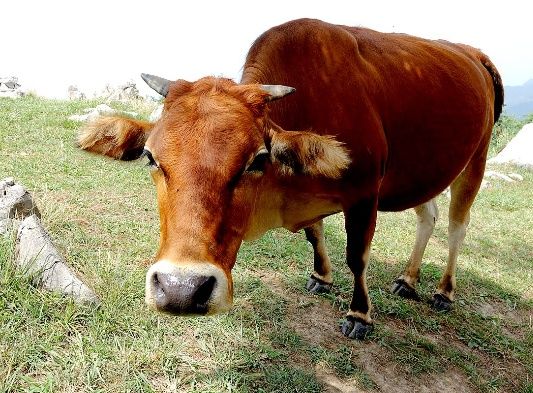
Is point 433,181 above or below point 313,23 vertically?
below

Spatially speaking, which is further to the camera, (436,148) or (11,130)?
(11,130)

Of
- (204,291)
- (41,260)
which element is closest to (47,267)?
(41,260)

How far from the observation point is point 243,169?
251cm

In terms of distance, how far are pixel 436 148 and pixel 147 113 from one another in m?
8.23

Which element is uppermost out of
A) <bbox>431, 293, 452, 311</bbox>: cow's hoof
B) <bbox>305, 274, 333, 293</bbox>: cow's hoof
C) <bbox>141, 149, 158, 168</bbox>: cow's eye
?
<bbox>141, 149, 158, 168</bbox>: cow's eye

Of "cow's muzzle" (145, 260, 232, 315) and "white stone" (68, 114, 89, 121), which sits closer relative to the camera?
"cow's muzzle" (145, 260, 232, 315)

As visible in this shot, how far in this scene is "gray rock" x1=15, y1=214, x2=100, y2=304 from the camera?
3.44 meters

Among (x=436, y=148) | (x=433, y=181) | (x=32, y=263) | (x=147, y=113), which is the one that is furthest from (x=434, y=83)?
(x=147, y=113)

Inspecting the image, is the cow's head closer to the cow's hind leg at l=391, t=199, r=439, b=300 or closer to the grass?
the grass

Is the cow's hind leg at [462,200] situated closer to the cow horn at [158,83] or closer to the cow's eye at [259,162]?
the cow's eye at [259,162]

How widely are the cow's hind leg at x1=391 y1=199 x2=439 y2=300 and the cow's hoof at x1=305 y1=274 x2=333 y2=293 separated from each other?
0.77 m

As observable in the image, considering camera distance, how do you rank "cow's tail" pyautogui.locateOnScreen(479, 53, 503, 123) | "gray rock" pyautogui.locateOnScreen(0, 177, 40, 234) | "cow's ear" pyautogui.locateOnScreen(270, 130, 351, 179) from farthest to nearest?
"cow's tail" pyautogui.locateOnScreen(479, 53, 503, 123)
"gray rock" pyautogui.locateOnScreen(0, 177, 40, 234)
"cow's ear" pyautogui.locateOnScreen(270, 130, 351, 179)

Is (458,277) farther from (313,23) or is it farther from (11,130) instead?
(11,130)

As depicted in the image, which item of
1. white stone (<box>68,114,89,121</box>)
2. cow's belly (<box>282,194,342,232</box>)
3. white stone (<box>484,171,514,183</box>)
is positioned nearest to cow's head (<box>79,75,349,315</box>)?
cow's belly (<box>282,194,342,232</box>)
